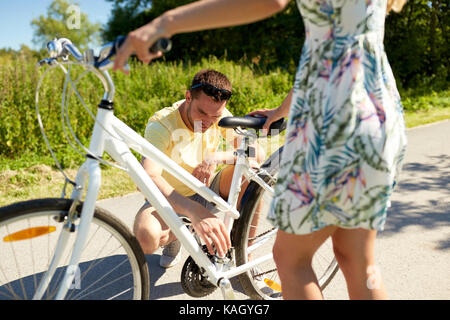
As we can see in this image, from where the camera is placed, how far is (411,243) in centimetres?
333

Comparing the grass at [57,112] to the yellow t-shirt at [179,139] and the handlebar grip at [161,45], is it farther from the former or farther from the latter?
the handlebar grip at [161,45]

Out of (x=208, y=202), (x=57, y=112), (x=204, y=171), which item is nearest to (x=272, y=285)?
(x=208, y=202)

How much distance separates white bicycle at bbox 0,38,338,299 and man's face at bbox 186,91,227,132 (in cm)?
40

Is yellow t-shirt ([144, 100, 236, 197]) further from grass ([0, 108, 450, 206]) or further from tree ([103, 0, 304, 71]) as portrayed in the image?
tree ([103, 0, 304, 71])

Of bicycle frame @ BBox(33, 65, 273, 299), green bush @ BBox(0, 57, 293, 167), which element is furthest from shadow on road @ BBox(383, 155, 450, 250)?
green bush @ BBox(0, 57, 293, 167)

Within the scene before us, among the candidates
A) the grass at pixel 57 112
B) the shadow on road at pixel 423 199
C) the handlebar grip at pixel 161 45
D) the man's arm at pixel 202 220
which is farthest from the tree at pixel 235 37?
the handlebar grip at pixel 161 45

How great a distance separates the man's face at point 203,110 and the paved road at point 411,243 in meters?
1.02

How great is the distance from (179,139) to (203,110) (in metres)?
0.24

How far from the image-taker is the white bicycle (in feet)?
5.26

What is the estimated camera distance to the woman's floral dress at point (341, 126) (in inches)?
52.0

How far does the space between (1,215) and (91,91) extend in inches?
205
